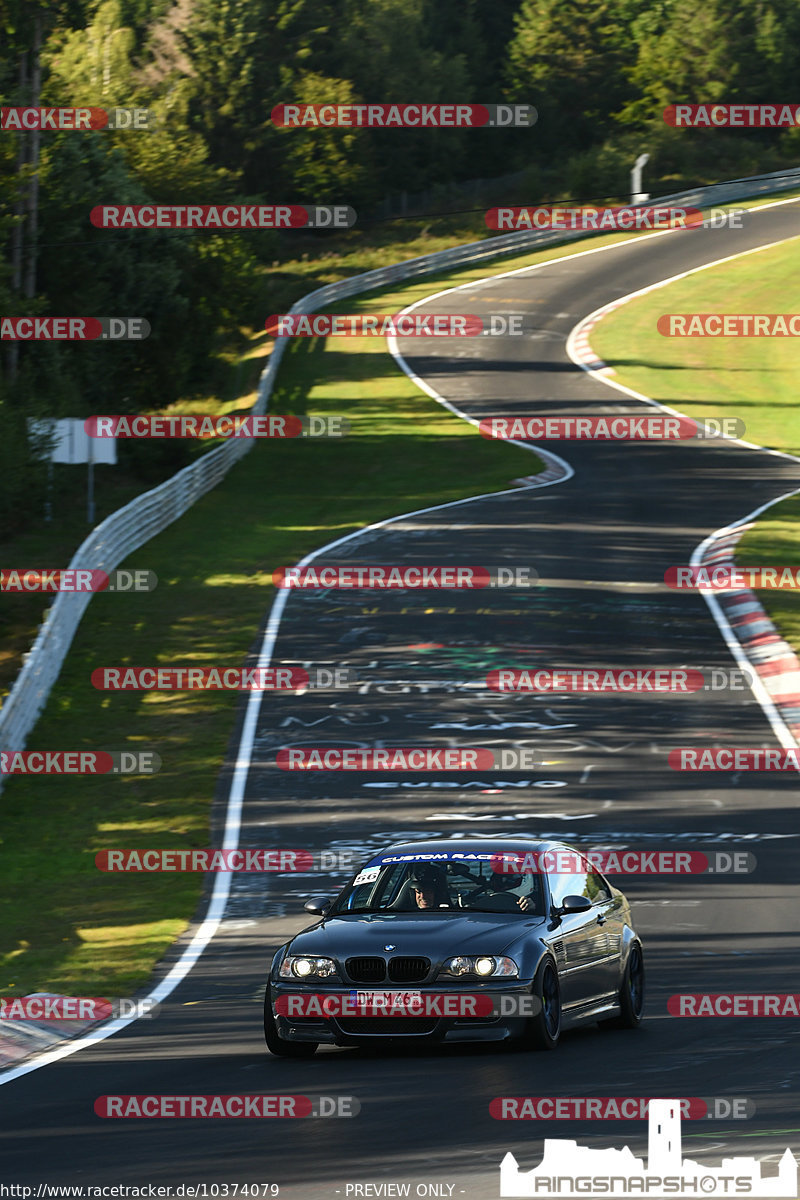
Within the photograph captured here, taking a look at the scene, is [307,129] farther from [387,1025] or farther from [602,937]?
[387,1025]

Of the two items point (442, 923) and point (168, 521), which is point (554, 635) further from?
point (442, 923)

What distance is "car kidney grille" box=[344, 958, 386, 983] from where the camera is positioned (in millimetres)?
10266

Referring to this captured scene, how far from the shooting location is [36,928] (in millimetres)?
16625

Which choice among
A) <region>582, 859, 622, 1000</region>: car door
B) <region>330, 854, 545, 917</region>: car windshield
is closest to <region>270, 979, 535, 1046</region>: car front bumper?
<region>330, 854, 545, 917</region>: car windshield

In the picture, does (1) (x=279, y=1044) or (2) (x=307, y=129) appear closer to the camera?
(1) (x=279, y=1044)

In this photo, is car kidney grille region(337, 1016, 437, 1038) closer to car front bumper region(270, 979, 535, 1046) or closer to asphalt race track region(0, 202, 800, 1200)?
car front bumper region(270, 979, 535, 1046)

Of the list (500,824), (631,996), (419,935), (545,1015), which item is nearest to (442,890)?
(419,935)

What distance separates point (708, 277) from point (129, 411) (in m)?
27.3

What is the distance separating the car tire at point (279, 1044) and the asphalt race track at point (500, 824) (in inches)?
3.7

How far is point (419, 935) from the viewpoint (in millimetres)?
10461

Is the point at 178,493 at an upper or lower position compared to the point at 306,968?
lower

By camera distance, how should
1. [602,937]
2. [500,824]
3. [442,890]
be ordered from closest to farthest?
[442,890] < [602,937] < [500,824]

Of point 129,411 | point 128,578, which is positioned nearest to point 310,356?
point 129,411

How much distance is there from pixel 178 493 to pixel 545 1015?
30211mm
